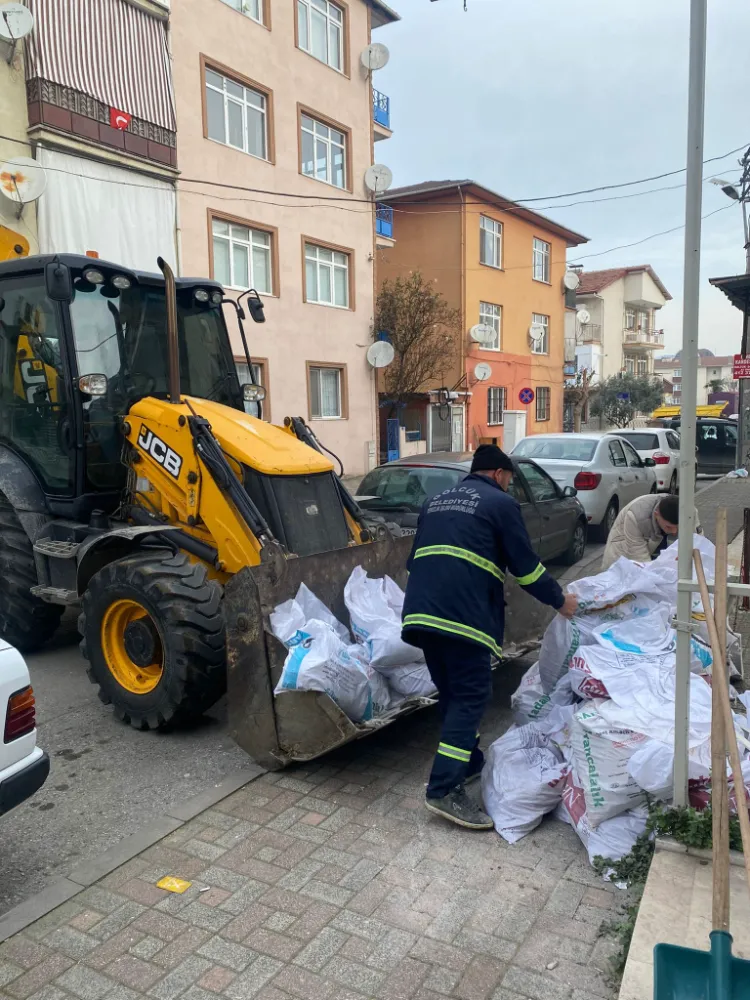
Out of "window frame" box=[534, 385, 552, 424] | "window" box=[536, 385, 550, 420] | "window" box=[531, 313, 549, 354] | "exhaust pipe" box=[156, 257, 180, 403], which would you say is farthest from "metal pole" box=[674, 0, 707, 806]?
"window" box=[536, 385, 550, 420]

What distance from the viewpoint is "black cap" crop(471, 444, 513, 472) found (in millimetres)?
3965

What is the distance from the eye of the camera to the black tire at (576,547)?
9.23 metres

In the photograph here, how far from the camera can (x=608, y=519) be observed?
10797mm

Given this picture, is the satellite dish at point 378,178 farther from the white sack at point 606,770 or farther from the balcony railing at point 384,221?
the white sack at point 606,770

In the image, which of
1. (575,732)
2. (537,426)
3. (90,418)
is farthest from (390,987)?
(537,426)

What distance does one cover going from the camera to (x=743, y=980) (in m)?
2.12

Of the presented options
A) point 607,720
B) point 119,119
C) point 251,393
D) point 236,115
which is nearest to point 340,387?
point 236,115

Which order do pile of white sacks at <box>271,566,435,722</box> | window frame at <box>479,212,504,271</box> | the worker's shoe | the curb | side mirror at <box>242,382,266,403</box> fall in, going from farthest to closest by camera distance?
window frame at <box>479,212,504,271</box>
side mirror at <box>242,382,266,403</box>
pile of white sacks at <box>271,566,435,722</box>
the worker's shoe
the curb

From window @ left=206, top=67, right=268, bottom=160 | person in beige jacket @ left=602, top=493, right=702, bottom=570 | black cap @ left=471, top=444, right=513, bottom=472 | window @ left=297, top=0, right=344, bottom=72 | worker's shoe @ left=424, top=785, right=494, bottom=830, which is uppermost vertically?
window @ left=297, top=0, right=344, bottom=72

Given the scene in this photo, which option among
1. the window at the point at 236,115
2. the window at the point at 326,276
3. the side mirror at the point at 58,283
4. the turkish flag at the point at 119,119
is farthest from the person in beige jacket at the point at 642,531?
the window at the point at 326,276

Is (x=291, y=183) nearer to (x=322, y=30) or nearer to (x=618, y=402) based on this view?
(x=322, y=30)

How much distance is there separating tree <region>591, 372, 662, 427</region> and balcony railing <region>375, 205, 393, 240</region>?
63.9 feet

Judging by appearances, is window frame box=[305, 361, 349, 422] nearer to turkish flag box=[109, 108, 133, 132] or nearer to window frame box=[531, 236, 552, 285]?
turkish flag box=[109, 108, 133, 132]

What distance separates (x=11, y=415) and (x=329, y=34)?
57.4ft
